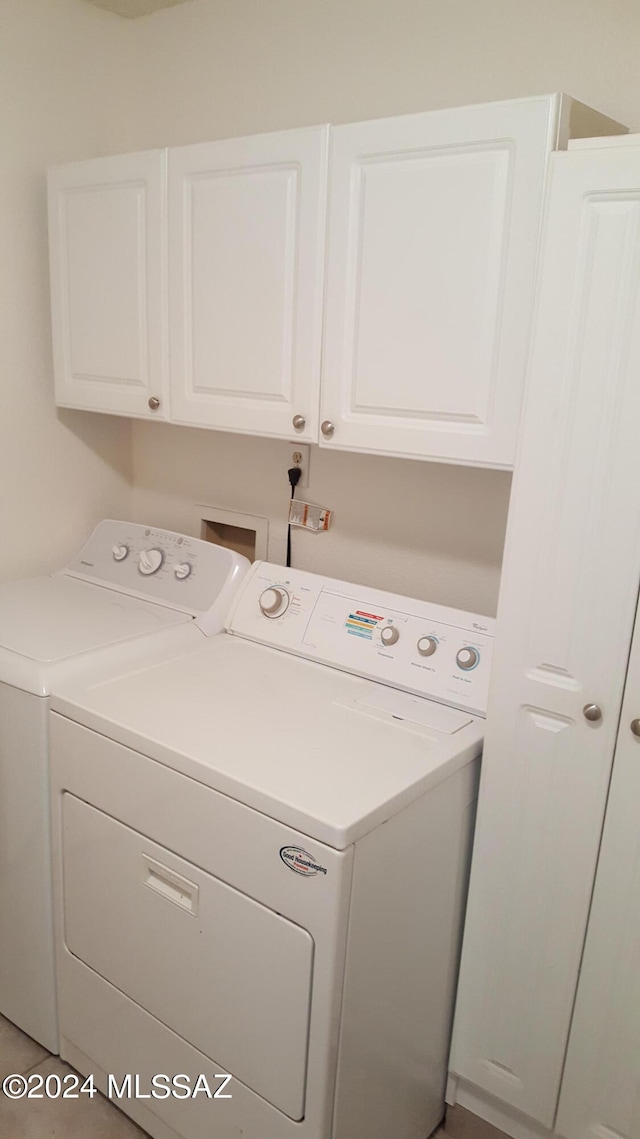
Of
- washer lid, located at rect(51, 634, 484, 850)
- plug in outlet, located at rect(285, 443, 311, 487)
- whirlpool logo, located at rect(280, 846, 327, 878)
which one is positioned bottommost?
whirlpool logo, located at rect(280, 846, 327, 878)

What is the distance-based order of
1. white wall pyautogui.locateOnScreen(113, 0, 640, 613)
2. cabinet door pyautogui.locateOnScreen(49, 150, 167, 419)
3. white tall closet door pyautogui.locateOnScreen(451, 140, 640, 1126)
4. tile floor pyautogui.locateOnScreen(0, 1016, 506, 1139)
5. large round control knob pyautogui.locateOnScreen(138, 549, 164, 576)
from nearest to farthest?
white tall closet door pyautogui.locateOnScreen(451, 140, 640, 1126), white wall pyautogui.locateOnScreen(113, 0, 640, 613), tile floor pyautogui.locateOnScreen(0, 1016, 506, 1139), cabinet door pyautogui.locateOnScreen(49, 150, 167, 419), large round control knob pyautogui.locateOnScreen(138, 549, 164, 576)

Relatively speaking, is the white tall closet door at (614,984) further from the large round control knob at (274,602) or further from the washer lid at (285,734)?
the large round control knob at (274,602)

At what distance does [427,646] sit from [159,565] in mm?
830

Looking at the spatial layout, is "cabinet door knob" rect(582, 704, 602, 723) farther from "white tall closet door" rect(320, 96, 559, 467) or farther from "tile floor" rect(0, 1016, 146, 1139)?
"tile floor" rect(0, 1016, 146, 1139)

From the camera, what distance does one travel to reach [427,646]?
5.57ft

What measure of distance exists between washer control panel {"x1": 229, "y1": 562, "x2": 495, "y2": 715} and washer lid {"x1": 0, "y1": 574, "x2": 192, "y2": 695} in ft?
0.71

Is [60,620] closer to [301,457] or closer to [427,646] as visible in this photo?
[301,457]

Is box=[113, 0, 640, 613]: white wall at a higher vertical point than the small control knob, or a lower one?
higher

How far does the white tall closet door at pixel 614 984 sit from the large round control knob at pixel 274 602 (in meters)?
0.86

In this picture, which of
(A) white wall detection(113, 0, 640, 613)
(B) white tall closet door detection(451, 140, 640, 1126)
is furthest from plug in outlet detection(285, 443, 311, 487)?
(B) white tall closet door detection(451, 140, 640, 1126)

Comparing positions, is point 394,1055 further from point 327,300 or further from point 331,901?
point 327,300

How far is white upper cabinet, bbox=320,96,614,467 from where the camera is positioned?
53.5 inches

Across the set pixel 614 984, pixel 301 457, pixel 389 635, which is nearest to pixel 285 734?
pixel 389 635

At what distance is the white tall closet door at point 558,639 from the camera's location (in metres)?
1.23
